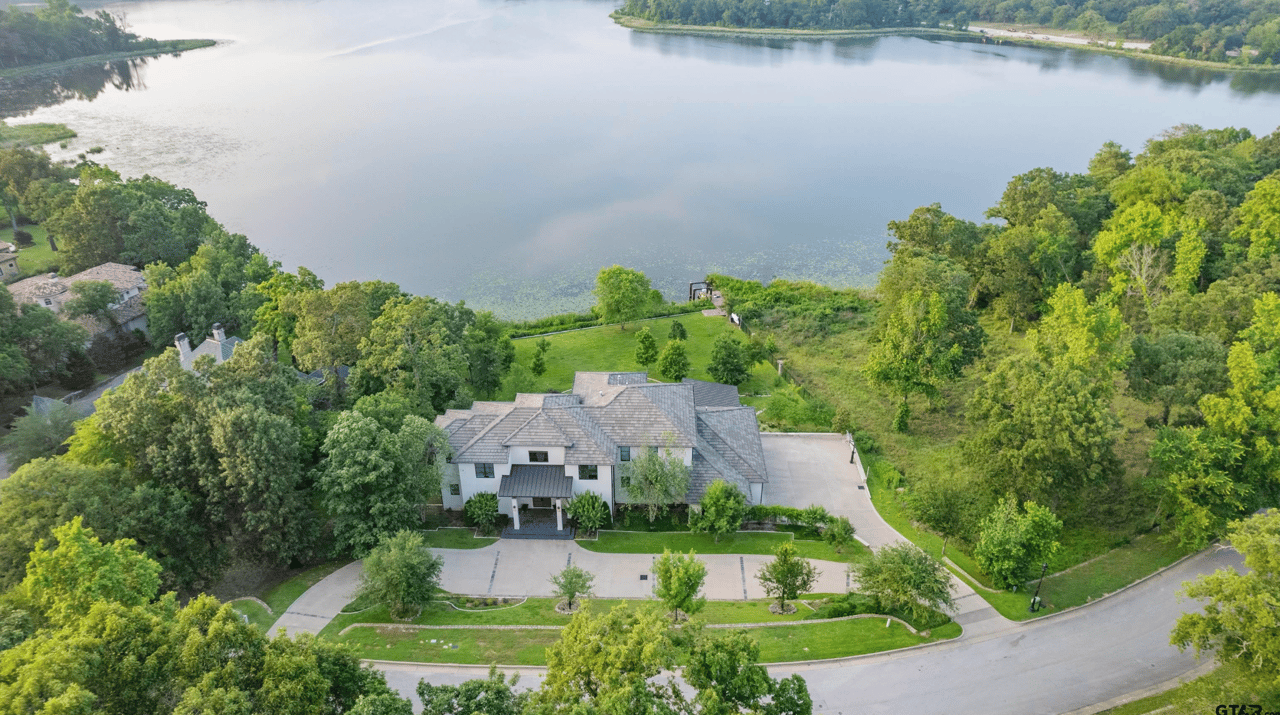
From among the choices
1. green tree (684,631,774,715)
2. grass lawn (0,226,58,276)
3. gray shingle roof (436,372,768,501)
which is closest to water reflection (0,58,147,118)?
grass lawn (0,226,58,276)

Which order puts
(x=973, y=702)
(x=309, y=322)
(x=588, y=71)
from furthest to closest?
(x=588, y=71) → (x=309, y=322) → (x=973, y=702)

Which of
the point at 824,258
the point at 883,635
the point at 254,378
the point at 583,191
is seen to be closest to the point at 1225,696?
the point at 883,635

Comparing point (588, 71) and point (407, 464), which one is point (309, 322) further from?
point (588, 71)

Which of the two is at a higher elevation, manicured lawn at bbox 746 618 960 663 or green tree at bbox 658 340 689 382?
green tree at bbox 658 340 689 382

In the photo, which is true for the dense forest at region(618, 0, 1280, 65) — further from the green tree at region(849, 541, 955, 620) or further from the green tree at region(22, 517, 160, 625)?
the green tree at region(22, 517, 160, 625)

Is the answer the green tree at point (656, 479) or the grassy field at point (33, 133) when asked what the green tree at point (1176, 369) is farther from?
the grassy field at point (33, 133)

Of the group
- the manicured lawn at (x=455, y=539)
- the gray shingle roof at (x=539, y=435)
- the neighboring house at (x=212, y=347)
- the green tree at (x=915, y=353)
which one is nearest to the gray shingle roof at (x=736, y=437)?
the gray shingle roof at (x=539, y=435)
